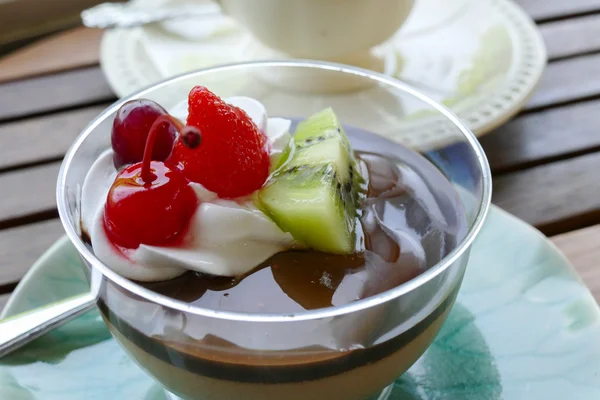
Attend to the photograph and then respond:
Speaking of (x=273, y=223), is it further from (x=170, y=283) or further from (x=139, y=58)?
(x=139, y=58)

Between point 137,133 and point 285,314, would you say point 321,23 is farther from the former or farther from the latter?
point 285,314

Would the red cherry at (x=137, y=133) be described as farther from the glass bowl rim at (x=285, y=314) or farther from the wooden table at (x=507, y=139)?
the wooden table at (x=507, y=139)

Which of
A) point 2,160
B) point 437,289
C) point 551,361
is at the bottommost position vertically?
point 551,361

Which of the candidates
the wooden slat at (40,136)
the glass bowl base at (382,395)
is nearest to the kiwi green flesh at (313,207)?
the glass bowl base at (382,395)

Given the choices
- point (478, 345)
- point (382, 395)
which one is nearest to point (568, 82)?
point (478, 345)

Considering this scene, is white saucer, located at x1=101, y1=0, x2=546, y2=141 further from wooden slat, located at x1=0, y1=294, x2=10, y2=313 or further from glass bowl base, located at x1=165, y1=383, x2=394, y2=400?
glass bowl base, located at x1=165, y1=383, x2=394, y2=400

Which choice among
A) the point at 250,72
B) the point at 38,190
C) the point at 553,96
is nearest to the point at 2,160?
the point at 38,190
